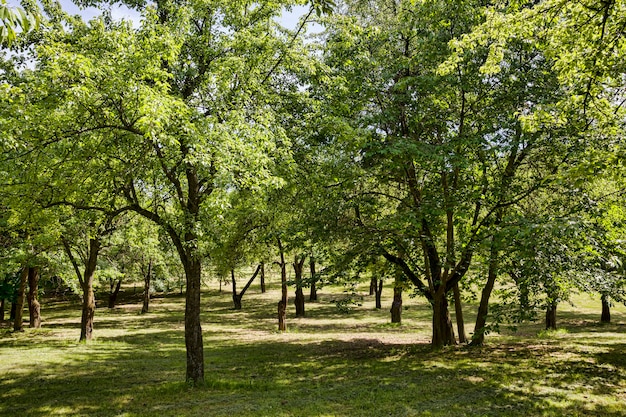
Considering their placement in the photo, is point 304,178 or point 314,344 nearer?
point 304,178

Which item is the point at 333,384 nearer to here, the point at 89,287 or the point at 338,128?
the point at 338,128

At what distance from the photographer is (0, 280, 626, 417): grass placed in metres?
10.0

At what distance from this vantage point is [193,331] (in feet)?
42.1

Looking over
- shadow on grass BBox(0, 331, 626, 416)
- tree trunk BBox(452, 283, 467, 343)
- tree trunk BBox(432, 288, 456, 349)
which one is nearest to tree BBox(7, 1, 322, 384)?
shadow on grass BBox(0, 331, 626, 416)

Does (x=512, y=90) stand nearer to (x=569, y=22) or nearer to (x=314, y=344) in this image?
(x=569, y=22)

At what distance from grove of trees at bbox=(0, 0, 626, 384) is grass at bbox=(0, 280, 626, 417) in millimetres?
1801

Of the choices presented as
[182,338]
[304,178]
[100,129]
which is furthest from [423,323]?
[100,129]

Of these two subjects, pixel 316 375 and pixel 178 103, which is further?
pixel 316 375

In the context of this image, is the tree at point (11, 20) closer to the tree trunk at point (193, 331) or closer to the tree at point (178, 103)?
the tree at point (178, 103)

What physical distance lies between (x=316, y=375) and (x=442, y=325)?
619 centimetres

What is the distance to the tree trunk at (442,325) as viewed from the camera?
16703 mm

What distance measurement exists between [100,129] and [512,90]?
39.3 feet

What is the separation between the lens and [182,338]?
82.0ft

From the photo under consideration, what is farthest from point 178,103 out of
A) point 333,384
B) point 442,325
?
point 442,325
